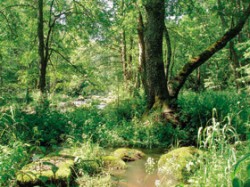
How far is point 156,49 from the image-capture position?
8203mm

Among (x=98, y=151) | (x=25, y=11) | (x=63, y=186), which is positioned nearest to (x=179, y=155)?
(x=98, y=151)

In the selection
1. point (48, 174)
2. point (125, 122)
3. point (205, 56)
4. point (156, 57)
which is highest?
point (205, 56)

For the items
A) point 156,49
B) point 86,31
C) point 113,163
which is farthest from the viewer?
point 86,31

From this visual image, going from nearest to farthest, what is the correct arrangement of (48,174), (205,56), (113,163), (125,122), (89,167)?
(48,174)
(89,167)
(113,163)
(125,122)
(205,56)

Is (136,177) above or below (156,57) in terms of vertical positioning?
below

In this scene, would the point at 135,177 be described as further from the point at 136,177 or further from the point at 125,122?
the point at 125,122

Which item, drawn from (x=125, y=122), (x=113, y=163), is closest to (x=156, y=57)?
(x=125, y=122)

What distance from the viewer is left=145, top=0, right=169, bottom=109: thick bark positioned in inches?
320

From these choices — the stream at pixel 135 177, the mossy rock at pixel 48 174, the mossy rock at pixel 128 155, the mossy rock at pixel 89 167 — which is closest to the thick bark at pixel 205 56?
the mossy rock at pixel 128 155

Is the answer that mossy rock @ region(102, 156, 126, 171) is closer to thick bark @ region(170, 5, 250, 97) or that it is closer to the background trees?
the background trees

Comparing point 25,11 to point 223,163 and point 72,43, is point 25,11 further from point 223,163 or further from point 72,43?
point 223,163

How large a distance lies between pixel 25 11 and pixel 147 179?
11822 millimetres

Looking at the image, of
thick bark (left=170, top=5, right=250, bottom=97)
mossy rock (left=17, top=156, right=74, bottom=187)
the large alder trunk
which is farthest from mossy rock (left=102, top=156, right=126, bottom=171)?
thick bark (left=170, top=5, right=250, bottom=97)

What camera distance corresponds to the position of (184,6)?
9.52 metres
